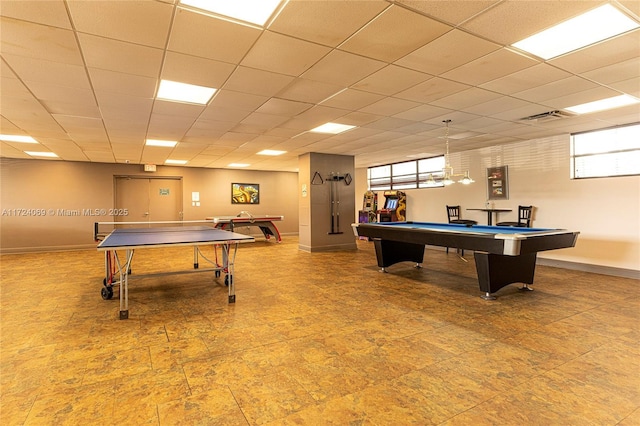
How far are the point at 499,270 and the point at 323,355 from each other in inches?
116

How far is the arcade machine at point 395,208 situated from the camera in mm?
9716

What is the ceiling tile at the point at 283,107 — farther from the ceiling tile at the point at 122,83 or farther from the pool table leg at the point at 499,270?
the pool table leg at the point at 499,270

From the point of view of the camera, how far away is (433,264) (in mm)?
6613

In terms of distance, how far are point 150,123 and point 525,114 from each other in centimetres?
597

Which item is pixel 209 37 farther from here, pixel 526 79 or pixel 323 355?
pixel 526 79

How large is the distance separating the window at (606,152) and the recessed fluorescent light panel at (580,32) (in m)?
4.09

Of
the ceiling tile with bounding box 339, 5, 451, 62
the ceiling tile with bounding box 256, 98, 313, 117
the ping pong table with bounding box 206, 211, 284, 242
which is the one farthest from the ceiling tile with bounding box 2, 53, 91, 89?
the ping pong table with bounding box 206, 211, 284, 242

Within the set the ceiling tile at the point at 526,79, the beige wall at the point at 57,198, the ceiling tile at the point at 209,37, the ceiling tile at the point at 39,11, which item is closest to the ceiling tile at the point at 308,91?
the ceiling tile at the point at 209,37

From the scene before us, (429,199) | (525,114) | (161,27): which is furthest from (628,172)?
(161,27)

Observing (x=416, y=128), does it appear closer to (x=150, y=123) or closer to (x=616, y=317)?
(x=616, y=317)

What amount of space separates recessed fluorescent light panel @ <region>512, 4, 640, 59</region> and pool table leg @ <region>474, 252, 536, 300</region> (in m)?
2.41

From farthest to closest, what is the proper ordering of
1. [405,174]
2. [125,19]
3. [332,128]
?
1. [405,174]
2. [332,128]
3. [125,19]

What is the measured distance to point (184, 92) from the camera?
12.9ft

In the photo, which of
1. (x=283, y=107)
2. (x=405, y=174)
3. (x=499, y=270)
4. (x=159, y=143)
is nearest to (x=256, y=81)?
(x=283, y=107)
